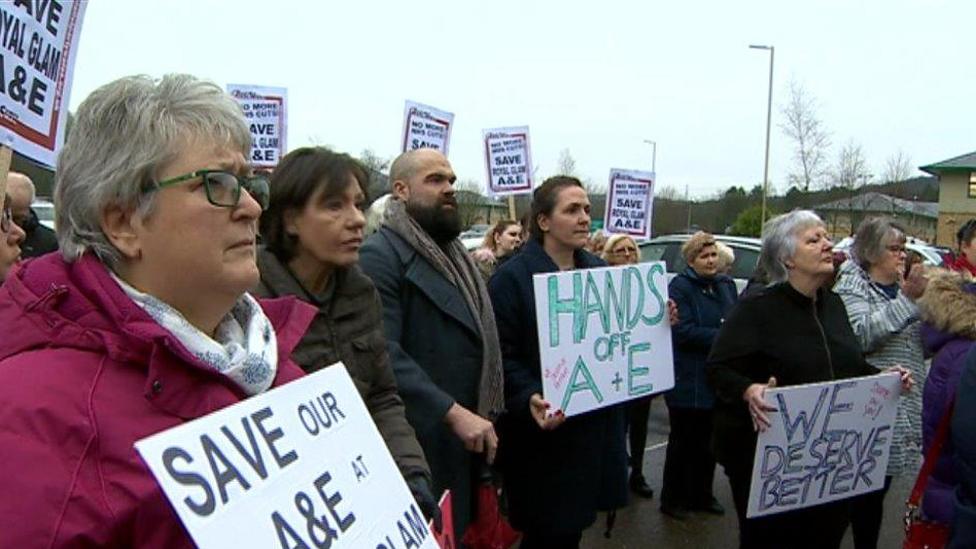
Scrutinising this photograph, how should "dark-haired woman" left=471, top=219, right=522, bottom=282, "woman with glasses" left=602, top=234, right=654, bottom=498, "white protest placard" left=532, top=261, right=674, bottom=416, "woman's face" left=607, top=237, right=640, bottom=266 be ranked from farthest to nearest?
"dark-haired woman" left=471, top=219, right=522, bottom=282 → "woman's face" left=607, top=237, right=640, bottom=266 → "woman with glasses" left=602, top=234, right=654, bottom=498 → "white protest placard" left=532, top=261, right=674, bottom=416

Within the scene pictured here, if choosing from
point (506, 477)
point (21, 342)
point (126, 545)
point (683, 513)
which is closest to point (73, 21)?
point (21, 342)

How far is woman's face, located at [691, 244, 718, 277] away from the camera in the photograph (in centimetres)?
568

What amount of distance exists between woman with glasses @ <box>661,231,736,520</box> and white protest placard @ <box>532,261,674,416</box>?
4.85 ft

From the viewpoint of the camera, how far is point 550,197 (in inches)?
148

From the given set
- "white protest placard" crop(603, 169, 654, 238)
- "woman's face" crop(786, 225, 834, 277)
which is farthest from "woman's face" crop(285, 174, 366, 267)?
"white protest placard" crop(603, 169, 654, 238)

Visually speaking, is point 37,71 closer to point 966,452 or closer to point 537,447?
point 537,447

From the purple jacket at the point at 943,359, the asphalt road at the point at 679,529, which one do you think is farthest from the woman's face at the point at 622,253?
the purple jacket at the point at 943,359

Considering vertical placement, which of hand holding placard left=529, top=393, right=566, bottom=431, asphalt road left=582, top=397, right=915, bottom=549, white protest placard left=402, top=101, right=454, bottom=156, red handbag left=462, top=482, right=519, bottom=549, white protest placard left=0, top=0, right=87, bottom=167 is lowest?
asphalt road left=582, top=397, right=915, bottom=549

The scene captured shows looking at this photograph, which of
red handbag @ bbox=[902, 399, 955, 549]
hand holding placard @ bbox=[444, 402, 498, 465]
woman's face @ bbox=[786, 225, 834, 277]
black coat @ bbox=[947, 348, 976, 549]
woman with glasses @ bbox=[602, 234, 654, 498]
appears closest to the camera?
black coat @ bbox=[947, 348, 976, 549]

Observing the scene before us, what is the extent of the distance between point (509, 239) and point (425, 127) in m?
1.17

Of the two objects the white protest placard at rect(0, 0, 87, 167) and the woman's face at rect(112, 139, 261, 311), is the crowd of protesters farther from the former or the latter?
the white protest placard at rect(0, 0, 87, 167)

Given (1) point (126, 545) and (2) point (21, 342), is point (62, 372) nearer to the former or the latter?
(2) point (21, 342)

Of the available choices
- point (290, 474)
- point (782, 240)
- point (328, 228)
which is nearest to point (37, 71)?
point (328, 228)

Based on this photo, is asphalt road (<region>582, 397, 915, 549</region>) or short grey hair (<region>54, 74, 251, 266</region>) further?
asphalt road (<region>582, 397, 915, 549</region>)
